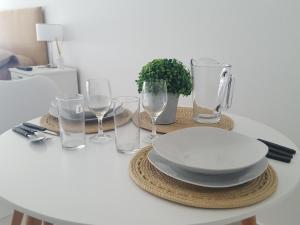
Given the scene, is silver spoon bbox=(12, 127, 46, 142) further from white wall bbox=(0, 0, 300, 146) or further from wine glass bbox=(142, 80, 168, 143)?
white wall bbox=(0, 0, 300, 146)

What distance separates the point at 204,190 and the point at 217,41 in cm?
120

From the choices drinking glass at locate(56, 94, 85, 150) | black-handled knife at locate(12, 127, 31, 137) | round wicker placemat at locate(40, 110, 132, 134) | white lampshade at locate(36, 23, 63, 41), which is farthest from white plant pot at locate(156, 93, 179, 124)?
white lampshade at locate(36, 23, 63, 41)

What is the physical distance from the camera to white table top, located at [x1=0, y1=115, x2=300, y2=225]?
46 centimetres

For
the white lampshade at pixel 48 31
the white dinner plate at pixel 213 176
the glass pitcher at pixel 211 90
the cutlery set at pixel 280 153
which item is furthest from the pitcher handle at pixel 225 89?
the white lampshade at pixel 48 31

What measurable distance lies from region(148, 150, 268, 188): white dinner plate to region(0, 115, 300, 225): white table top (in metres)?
0.05

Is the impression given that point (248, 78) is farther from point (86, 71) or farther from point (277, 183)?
point (86, 71)

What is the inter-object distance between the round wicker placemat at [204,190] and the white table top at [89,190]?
0.01 metres

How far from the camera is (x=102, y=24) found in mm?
2264

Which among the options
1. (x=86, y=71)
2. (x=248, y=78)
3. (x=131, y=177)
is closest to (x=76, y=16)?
(x=86, y=71)

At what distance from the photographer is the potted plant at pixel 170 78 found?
0.82 meters

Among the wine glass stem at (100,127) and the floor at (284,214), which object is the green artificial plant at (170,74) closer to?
the wine glass stem at (100,127)

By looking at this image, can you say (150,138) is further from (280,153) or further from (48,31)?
(48,31)

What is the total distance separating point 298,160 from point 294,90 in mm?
763

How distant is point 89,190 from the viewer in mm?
529
